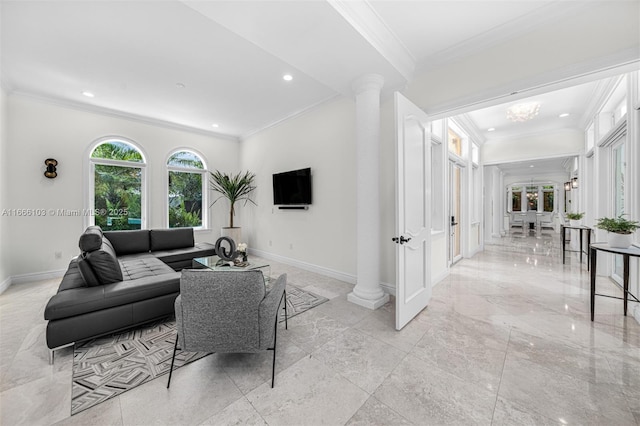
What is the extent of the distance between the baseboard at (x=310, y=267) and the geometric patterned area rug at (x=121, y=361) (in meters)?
2.34

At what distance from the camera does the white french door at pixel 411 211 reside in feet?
7.68

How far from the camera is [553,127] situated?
18.3ft

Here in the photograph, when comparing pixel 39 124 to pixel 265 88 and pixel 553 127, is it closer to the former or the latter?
pixel 265 88

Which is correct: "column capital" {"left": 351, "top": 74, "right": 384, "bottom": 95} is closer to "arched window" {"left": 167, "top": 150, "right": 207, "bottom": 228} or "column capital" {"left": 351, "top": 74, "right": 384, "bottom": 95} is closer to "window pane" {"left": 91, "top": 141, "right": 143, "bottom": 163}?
"arched window" {"left": 167, "top": 150, "right": 207, "bottom": 228}

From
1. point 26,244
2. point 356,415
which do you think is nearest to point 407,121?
point 356,415

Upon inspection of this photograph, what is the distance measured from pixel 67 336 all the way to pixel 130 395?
921mm

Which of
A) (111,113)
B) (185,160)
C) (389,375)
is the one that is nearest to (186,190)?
(185,160)

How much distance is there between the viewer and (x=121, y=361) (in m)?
1.89

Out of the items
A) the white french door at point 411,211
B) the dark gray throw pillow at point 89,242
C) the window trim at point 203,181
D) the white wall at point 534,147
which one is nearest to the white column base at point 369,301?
the white french door at point 411,211

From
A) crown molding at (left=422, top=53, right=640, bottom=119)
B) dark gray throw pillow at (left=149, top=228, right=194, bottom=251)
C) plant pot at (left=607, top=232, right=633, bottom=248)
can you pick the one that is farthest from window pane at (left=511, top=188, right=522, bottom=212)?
dark gray throw pillow at (left=149, top=228, right=194, bottom=251)

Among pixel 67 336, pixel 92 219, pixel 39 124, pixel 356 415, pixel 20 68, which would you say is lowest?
pixel 356 415

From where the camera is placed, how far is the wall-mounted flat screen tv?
439 centimetres

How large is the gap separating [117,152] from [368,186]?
4.99m

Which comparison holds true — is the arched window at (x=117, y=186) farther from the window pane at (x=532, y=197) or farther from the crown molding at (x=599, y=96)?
the window pane at (x=532, y=197)
